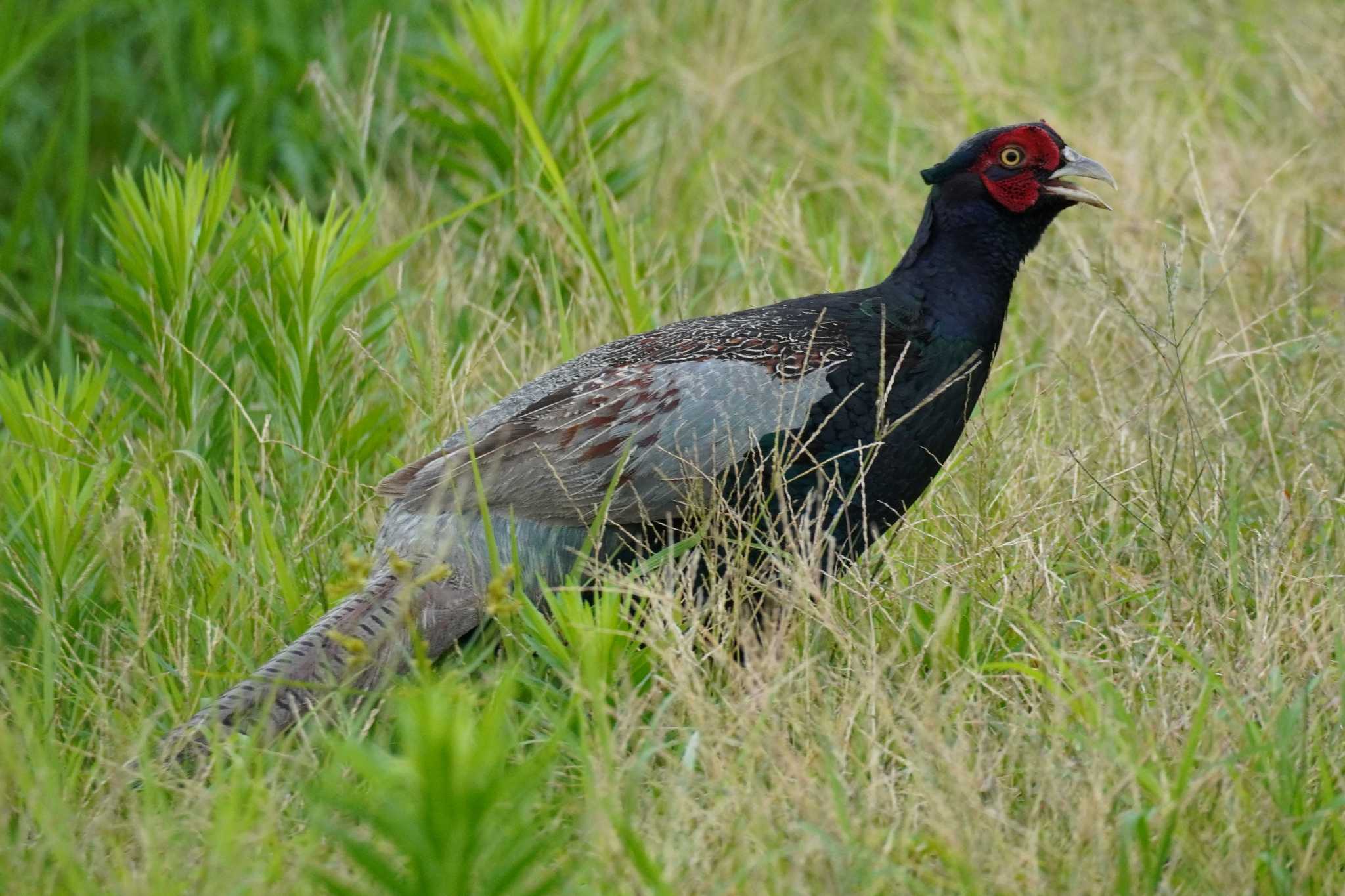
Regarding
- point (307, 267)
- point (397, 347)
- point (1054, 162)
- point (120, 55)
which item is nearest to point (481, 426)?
point (307, 267)

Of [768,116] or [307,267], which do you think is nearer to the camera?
[307,267]

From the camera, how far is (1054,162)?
13.1 feet

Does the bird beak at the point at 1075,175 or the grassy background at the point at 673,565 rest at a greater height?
the bird beak at the point at 1075,175

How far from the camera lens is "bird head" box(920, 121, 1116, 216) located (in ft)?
13.0

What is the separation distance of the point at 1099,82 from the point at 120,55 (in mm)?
4017

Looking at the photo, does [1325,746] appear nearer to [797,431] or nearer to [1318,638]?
[1318,638]

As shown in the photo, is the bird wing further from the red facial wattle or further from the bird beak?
the bird beak

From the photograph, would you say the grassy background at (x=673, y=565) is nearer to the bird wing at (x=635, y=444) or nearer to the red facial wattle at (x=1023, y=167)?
the bird wing at (x=635, y=444)

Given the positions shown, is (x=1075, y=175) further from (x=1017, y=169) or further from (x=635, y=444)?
(x=635, y=444)

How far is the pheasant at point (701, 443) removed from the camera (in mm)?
3635

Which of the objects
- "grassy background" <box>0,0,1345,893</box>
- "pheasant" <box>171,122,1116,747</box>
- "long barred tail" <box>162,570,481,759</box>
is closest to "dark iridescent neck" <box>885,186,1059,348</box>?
"pheasant" <box>171,122,1116,747</box>

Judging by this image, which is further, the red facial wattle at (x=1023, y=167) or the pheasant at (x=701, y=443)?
the red facial wattle at (x=1023, y=167)

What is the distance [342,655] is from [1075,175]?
2067 millimetres

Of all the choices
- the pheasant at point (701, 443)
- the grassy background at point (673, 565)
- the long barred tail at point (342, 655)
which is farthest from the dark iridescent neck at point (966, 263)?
the long barred tail at point (342, 655)
